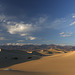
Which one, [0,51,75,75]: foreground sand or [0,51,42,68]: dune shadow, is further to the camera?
[0,51,42,68]: dune shadow

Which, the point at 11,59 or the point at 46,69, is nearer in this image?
the point at 46,69

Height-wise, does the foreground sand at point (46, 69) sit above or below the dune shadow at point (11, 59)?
above

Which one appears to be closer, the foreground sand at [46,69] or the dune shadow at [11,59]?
the foreground sand at [46,69]

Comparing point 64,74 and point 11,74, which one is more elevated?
point 11,74

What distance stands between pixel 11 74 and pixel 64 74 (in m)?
4.35

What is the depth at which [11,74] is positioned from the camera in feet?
19.2

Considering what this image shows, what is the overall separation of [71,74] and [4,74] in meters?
5.32

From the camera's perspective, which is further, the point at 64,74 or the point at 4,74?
the point at 64,74

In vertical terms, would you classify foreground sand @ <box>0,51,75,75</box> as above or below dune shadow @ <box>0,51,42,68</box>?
above

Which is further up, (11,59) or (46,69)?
(46,69)

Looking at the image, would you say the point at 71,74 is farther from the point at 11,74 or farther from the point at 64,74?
the point at 11,74

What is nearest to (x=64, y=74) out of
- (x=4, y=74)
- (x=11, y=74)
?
(x=11, y=74)

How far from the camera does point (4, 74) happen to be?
5.81m

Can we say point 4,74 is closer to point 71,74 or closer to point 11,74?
point 11,74
